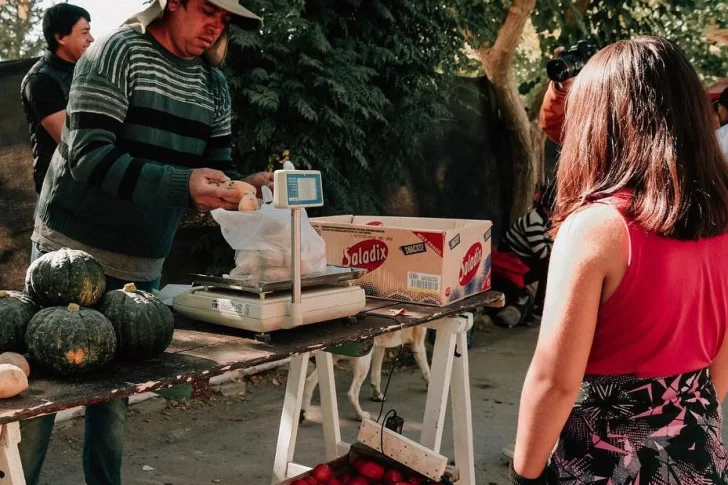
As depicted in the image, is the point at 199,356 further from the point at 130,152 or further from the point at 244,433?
the point at 244,433

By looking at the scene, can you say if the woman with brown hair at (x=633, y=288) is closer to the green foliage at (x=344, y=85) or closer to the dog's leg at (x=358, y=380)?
the dog's leg at (x=358, y=380)

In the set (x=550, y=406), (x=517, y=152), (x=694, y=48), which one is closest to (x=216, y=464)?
(x=550, y=406)

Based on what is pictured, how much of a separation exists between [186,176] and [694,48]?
7.97 meters

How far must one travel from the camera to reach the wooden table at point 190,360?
5.71 ft

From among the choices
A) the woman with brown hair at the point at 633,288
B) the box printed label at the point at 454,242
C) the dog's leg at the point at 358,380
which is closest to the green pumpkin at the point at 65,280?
the woman with brown hair at the point at 633,288

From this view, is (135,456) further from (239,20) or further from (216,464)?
(239,20)

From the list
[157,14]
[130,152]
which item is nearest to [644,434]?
[130,152]

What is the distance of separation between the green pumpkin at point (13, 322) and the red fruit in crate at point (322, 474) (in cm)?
136

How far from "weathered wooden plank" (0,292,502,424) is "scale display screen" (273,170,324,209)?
42cm

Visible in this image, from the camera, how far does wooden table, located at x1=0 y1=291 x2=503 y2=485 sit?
5.71ft

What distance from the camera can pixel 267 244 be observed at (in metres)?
2.52

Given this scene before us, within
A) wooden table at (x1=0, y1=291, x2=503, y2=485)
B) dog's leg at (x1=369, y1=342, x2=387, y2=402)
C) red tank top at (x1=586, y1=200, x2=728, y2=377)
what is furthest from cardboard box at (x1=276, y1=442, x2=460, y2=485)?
dog's leg at (x1=369, y1=342, x2=387, y2=402)

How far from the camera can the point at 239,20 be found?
9.39ft

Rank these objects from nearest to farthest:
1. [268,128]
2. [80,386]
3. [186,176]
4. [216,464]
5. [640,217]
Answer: [640,217], [80,386], [186,176], [216,464], [268,128]
